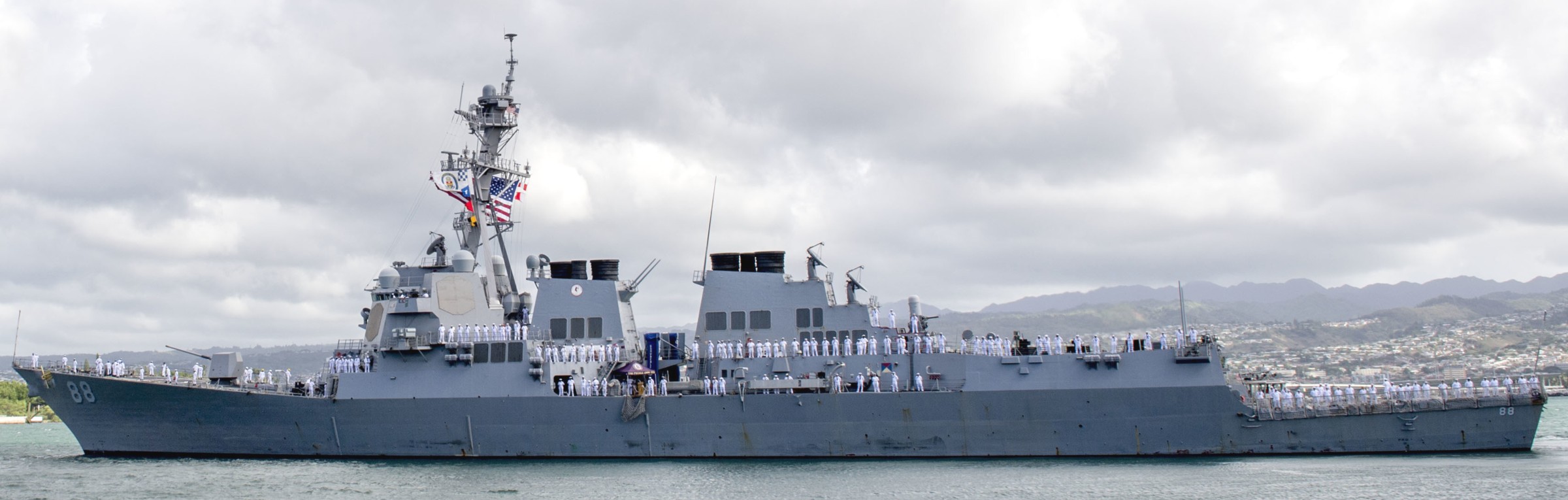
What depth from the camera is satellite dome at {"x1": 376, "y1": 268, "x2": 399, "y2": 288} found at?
32.0 metres

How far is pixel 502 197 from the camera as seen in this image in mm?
33938

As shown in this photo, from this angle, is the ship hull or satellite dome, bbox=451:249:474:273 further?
satellite dome, bbox=451:249:474:273

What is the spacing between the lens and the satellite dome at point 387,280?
105ft

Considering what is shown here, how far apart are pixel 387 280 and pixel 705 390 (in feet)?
31.7

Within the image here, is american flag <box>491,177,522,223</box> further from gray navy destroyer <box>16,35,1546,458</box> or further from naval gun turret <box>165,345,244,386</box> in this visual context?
naval gun turret <box>165,345,244,386</box>

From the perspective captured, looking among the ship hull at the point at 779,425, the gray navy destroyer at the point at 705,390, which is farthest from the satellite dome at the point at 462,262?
the ship hull at the point at 779,425

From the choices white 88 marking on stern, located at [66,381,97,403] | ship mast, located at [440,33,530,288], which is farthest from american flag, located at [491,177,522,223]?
white 88 marking on stern, located at [66,381,97,403]

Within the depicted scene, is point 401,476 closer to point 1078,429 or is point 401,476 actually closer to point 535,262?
point 535,262

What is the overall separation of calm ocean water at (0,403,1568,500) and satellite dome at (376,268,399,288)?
485 cm

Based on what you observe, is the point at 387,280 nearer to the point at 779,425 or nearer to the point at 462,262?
the point at 462,262

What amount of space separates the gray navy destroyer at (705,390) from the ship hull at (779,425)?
47mm

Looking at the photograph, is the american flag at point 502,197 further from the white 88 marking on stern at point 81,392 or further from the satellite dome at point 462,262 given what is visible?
the white 88 marking on stern at point 81,392

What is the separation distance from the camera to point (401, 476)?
2677 cm

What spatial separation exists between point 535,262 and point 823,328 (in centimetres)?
834
